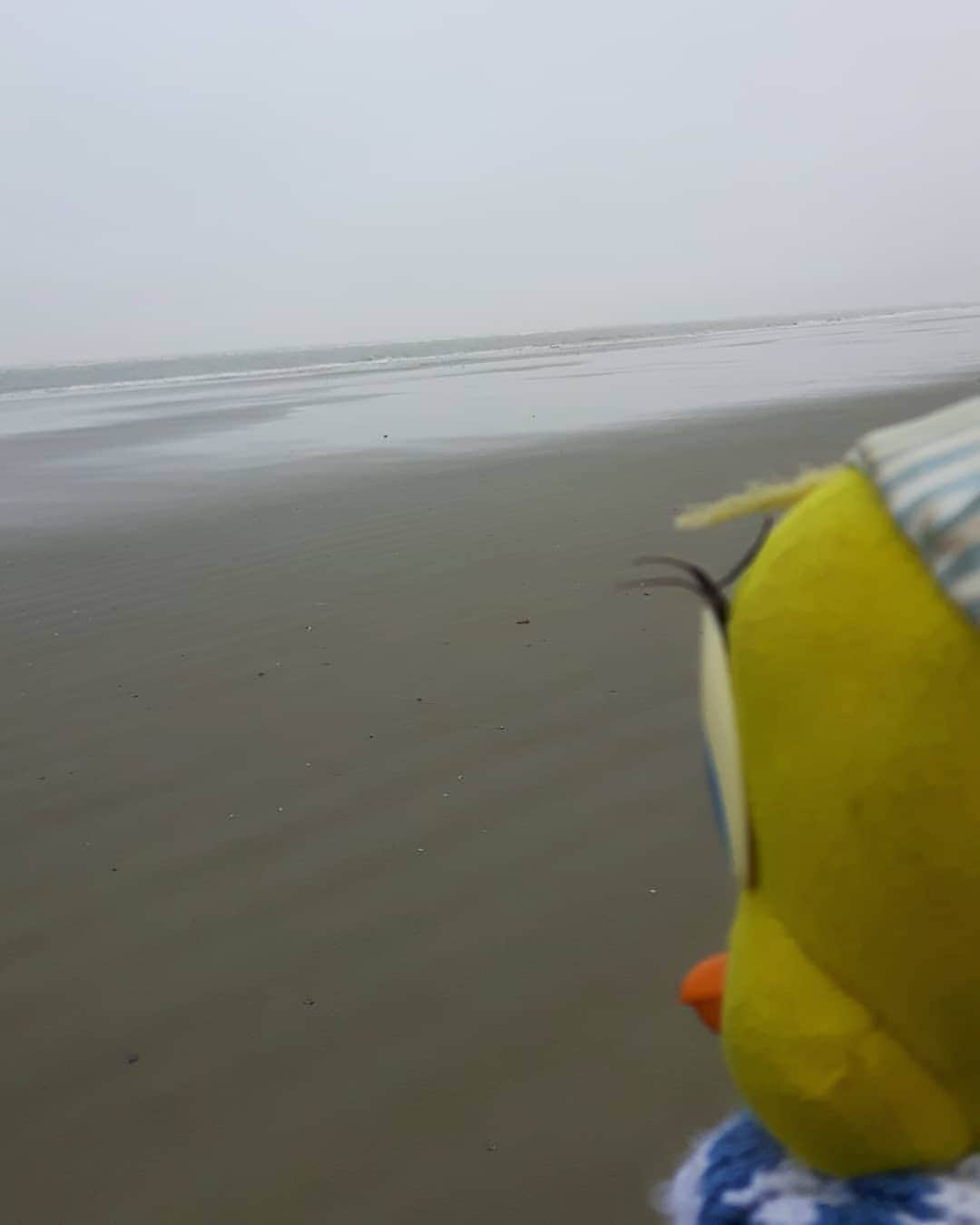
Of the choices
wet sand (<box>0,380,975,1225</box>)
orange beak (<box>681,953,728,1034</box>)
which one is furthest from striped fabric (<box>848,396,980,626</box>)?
wet sand (<box>0,380,975,1225</box>)

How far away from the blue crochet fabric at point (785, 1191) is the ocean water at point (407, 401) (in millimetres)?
7684

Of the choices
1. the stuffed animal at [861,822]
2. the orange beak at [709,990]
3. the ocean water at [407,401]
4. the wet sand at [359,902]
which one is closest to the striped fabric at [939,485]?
the stuffed animal at [861,822]

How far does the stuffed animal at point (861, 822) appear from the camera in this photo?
0.58 meters

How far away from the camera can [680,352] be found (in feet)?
76.8

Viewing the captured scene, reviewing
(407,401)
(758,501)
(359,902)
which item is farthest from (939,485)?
(407,401)

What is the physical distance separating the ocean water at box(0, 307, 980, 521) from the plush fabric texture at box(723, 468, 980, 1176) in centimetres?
776

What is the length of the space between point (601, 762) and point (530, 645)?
987 millimetres

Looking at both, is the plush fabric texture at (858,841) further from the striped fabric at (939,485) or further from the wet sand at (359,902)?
the wet sand at (359,902)

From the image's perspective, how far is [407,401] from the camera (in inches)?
594

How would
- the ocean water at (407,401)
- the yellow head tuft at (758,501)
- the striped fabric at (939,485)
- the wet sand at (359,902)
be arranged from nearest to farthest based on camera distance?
the striped fabric at (939,485) < the yellow head tuft at (758,501) < the wet sand at (359,902) < the ocean water at (407,401)

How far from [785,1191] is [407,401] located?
14797 millimetres

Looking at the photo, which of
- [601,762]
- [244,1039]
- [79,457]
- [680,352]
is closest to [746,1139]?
[244,1039]

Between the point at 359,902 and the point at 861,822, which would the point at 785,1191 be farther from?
the point at 359,902

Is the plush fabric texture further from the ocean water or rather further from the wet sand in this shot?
the ocean water
